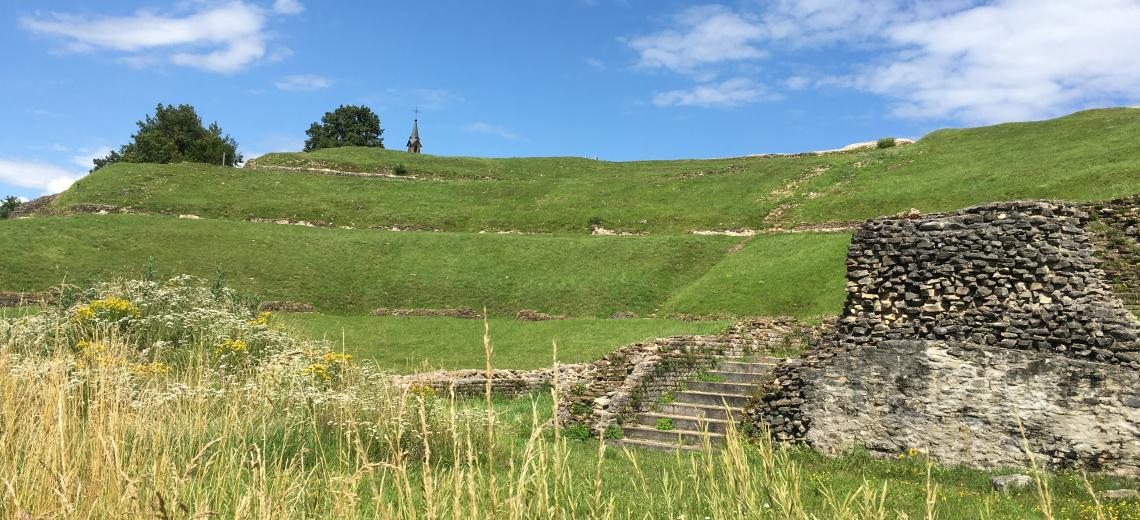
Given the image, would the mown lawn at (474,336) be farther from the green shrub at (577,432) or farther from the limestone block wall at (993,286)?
the limestone block wall at (993,286)

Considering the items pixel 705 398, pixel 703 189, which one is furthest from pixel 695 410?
pixel 703 189

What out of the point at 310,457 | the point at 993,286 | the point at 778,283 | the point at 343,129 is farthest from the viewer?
the point at 343,129

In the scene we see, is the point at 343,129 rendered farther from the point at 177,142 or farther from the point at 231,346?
the point at 231,346

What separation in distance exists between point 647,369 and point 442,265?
23.7m

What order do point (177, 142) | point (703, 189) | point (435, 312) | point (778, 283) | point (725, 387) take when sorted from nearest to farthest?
point (725, 387)
point (778, 283)
point (435, 312)
point (703, 189)
point (177, 142)

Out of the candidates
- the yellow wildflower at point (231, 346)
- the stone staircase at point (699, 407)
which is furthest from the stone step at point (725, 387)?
the yellow wildflower at point (231, 346)

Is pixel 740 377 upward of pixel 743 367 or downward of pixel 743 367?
downward

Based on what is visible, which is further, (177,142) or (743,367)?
(177,142)

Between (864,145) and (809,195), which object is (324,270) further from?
(864,145)

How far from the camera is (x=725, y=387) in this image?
51.4 feet

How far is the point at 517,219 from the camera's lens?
49250 millimetres

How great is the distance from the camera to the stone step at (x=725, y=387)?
15.4 m

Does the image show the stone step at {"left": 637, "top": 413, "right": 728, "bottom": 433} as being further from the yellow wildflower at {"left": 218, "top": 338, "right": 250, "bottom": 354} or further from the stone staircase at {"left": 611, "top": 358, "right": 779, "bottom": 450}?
the yellow wildflower at {"left": 218, "top": 338, "right": 250, "bottom": 354}

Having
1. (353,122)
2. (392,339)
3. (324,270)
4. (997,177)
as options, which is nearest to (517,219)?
(324,270)
